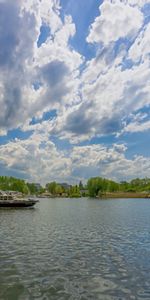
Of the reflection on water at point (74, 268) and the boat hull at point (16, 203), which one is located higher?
the boat hull at point (16, 203)

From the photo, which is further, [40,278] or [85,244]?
[85,244]

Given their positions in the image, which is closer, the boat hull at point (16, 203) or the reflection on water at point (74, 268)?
the reflection on water at point (74, 268)

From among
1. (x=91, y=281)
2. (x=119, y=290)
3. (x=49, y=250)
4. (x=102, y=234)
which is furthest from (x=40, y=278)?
(x=102, y=234)

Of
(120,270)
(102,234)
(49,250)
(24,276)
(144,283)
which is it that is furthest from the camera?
(102,234)

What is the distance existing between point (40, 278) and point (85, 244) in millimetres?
12773

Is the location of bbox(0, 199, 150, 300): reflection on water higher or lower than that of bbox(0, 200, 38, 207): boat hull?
lower

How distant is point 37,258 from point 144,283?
9.84m

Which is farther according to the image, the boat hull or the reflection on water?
the boat hull

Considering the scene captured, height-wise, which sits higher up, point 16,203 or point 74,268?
point 16,203

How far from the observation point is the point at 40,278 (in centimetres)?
2000

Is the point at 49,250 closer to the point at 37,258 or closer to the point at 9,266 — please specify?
the point at 37,258

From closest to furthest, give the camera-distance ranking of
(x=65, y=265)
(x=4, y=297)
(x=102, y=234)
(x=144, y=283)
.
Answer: (x=4, y=297)
(x=144, y=283)
(x=65, y=265)
(x=102, y=234)

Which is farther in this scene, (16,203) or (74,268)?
(16,203)

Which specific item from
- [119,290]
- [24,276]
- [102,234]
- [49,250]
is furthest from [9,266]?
[102,234]
